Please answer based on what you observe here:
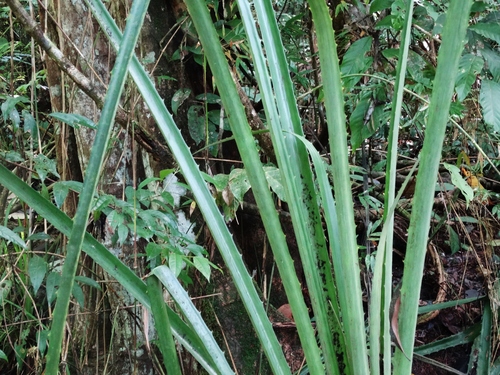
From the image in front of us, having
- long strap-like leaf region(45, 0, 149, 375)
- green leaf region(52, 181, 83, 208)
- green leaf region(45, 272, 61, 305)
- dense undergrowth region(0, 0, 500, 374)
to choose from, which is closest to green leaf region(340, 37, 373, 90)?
dense undergrowth region(0, 0, 500, 374)

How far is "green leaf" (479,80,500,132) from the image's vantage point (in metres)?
0.99

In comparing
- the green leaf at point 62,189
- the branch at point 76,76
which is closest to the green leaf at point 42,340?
the green leaf at point 62,189

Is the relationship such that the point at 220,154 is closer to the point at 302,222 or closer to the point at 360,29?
the point at 360,29

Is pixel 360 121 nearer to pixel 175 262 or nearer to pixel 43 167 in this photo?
pixel 175 262

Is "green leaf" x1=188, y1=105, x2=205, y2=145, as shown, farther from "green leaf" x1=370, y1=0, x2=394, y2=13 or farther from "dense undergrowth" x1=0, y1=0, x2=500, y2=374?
"green leaf" x1=370, y1=0, x2=394, y2=13

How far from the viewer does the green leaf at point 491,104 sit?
994 mm

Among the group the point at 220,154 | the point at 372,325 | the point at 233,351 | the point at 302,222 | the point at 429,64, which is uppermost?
the point at 429,64

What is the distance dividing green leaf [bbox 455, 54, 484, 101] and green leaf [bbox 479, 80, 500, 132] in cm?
5

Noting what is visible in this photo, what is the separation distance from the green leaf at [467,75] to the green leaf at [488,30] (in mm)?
50

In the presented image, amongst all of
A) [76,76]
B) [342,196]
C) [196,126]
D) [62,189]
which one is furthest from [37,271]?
[342,196]

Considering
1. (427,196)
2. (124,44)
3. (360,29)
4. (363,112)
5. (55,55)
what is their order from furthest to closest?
(360,29) < (363,112) < (55,55) < (427,196) < (124,44)

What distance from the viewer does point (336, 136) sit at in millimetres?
548

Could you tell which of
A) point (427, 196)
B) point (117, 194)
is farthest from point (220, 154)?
point (427, 196)

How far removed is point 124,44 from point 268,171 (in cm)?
78
